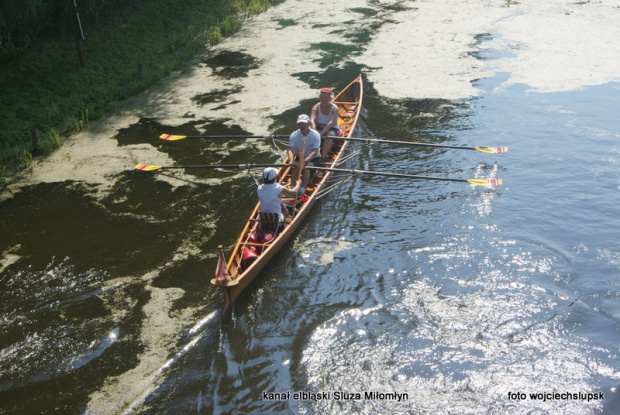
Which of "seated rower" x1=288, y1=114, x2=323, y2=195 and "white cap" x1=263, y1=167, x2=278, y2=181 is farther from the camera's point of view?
"seated rower" x1=288, y1=114, x2=323, y2=195

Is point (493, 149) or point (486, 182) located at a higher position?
point (493, 149)

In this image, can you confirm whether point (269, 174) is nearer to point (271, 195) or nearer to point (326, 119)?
point (271, 195)

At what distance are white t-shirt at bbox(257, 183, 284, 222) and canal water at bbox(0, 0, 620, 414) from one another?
64cm

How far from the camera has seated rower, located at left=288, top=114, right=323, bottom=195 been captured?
9.21m

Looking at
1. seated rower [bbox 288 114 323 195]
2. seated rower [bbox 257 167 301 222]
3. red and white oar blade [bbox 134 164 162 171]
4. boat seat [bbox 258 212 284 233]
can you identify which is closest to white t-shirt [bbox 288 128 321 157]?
seated rower [bbox 288 114 323 195]

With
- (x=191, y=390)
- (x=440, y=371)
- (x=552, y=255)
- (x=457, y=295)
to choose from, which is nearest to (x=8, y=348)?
(x=191, y=390)

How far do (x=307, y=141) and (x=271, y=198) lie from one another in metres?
2.12

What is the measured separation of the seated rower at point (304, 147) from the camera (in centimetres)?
921

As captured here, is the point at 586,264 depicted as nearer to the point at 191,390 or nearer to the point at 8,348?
the point at 191,390

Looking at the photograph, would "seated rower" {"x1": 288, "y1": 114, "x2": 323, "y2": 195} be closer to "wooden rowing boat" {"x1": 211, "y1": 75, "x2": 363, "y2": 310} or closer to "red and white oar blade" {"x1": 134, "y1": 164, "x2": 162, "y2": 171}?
"wooden rowing boat" {"x1": 211, "y1": 75, "x2": 363, "y2": 310}

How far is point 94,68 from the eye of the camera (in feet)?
46.6

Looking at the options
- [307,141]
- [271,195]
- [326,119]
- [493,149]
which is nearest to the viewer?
[271,195]

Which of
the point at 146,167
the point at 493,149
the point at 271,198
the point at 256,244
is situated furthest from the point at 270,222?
the point at 493,149

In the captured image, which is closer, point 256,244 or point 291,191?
point 256,244
